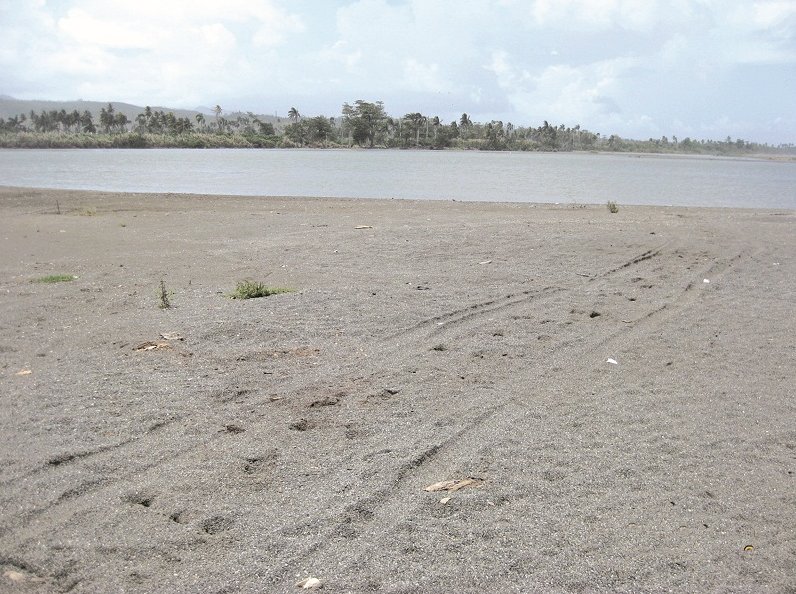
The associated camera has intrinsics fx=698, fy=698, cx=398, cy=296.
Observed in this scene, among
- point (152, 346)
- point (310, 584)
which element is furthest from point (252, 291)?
point (310, 584)

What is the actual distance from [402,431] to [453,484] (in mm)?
845

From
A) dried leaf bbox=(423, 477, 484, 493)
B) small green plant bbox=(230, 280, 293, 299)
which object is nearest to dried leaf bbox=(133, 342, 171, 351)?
small green plant bbox=(230, 280, 293, 299)

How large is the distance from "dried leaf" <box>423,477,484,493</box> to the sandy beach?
5 centimetres

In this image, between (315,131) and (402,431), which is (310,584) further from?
(315,131)

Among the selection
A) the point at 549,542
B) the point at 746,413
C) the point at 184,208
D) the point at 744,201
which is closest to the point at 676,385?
the point at 746,413

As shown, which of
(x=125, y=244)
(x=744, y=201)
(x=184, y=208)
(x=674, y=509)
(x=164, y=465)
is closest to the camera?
(x=674, y=509)

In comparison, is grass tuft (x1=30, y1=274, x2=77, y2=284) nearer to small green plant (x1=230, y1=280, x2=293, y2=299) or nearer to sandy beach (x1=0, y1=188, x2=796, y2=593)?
sandy beach (x1=0, y1=188, x2=796, y2=593)

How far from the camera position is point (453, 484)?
423cm

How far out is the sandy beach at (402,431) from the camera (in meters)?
3.52

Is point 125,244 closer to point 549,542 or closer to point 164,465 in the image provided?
point 164,465

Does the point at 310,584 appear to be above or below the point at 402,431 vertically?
below

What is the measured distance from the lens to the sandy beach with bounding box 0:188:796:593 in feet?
11.5

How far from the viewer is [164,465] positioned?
4410 mm

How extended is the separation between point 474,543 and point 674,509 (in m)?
1.26
